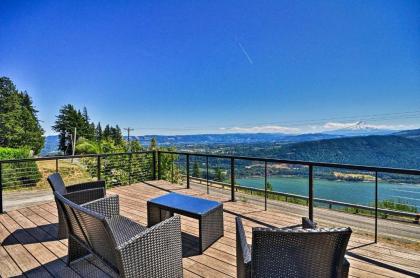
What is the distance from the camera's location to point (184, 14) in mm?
11500

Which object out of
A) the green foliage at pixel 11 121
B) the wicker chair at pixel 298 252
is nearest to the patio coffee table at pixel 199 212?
the wicker chair at pixel 298 252

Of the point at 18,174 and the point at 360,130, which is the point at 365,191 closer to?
the point at 18,174

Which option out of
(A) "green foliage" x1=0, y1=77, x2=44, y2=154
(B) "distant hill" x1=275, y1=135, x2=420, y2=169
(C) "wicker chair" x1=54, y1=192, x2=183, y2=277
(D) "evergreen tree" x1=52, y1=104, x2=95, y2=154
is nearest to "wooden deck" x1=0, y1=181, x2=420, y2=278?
(C) "wicker chair" x1=54, y1=192, x2=183, y2=277

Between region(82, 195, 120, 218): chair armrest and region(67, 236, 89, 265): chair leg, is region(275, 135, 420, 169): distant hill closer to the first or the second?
region(82, 195, 120, 218): chair armrest

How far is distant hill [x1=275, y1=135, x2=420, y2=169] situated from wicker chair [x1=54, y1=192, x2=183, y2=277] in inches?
549

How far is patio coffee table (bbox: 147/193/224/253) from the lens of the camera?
9.04 feet

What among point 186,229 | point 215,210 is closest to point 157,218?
point 186,229

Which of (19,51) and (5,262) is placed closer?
(5,262)

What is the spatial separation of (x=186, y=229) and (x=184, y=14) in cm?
1082

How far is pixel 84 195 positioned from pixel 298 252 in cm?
299

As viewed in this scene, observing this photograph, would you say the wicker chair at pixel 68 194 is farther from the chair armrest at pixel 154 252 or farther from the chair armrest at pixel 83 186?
the chair armrest at pixel 154 252

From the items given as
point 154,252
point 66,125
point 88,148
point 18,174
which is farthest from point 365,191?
point 66,125

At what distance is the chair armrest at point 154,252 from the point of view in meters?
1.61

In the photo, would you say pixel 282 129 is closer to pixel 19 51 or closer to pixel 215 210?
pixel 19 51
